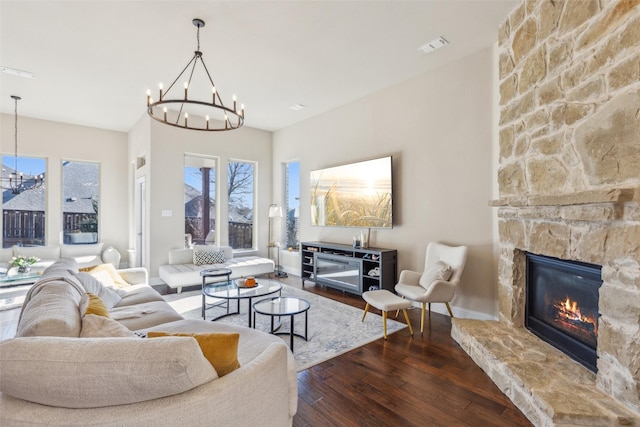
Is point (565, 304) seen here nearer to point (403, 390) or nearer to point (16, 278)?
point (403, 390)

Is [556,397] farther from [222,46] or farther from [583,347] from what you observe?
[222,46]

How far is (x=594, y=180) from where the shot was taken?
2.00 metres

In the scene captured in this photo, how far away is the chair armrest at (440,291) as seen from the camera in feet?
10.5

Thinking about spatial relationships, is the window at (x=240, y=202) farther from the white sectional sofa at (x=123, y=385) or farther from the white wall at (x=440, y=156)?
the white sectional sofa at (x=123, y=385)

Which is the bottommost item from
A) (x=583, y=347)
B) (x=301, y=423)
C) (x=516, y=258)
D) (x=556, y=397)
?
(x=301, y=423)

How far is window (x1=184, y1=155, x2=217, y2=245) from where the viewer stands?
19.9 ft

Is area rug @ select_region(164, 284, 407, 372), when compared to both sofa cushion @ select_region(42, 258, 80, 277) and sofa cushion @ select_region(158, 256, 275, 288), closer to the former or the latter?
sofa cushion @ select_region(158, 256, 275, 288)

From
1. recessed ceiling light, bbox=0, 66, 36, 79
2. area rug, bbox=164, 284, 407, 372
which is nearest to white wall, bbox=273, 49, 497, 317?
area rug, bbox=164, 284, 407, 372

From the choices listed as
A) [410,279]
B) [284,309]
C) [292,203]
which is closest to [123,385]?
[284,309]

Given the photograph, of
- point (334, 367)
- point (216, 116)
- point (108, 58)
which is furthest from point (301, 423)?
point (216, 116)

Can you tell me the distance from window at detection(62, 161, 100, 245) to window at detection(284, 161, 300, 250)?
417 centimetres

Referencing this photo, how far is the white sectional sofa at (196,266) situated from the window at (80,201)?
8.75 ft

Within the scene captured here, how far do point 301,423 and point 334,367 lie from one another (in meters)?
0.69

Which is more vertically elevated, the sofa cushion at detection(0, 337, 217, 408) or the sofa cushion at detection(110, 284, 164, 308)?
the sofa cushion at detection(0, 337, 217, 408)
